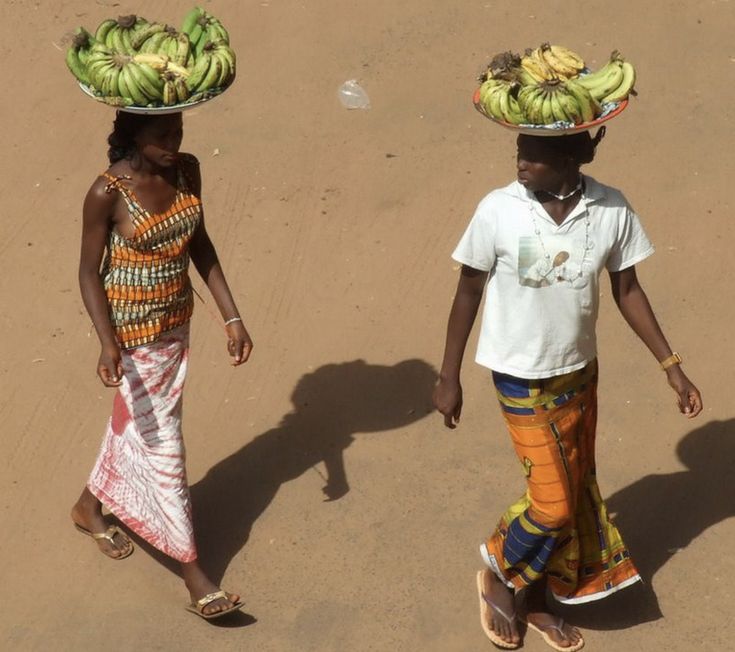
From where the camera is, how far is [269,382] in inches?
279

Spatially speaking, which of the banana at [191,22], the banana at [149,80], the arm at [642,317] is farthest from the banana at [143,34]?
the arm at [642,317]

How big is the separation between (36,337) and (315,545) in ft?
7.11

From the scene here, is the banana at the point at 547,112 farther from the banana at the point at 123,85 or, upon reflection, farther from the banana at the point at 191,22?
the banana at the point at 191,22

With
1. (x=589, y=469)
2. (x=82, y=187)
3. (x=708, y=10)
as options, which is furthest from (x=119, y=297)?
(x=708, y=10)

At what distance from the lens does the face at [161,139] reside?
16.7 ft

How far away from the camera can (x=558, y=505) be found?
5105mm

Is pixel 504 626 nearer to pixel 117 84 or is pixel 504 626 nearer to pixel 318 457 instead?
pixel 318 457

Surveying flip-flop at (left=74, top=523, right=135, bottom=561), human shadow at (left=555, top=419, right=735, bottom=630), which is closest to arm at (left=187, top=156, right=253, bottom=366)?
flip-flop at (left=74, top=523, right=135, bottom=561)

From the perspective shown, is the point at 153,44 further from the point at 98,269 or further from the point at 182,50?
the point at 98,269

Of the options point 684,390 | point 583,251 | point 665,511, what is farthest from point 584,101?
point 665,511

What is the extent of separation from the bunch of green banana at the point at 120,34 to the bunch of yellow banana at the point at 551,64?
5.03 feet

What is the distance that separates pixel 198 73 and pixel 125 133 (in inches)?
15.1

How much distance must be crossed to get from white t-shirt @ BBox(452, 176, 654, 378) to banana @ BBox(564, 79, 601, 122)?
301 mm

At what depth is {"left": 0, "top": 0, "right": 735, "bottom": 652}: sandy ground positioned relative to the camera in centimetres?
589
